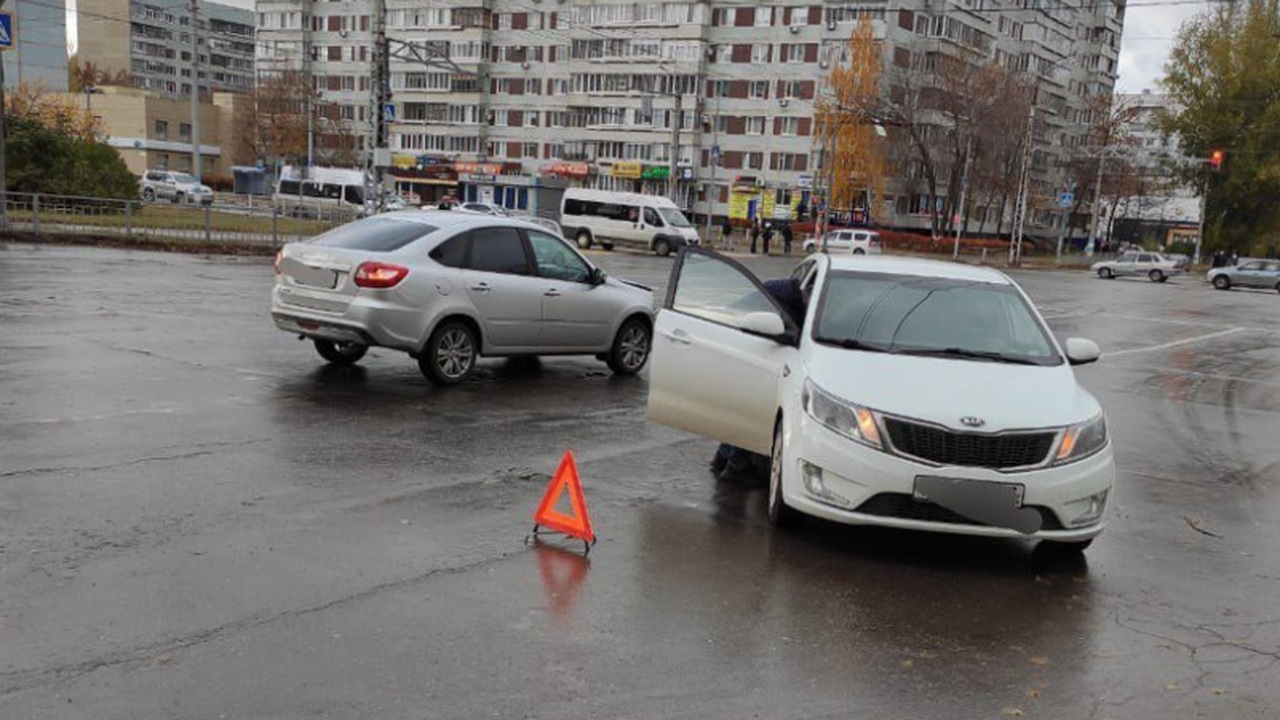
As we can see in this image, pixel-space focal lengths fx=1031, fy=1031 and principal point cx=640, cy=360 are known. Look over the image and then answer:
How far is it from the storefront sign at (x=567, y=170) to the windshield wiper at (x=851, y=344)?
79262 millimetres

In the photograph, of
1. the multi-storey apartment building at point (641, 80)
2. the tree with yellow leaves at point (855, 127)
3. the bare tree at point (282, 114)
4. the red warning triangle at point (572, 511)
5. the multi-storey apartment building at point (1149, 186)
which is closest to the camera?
the red warning triangle at point (572, 511)

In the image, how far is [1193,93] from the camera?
233 ft

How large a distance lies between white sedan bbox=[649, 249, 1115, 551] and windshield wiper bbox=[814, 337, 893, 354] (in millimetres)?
19

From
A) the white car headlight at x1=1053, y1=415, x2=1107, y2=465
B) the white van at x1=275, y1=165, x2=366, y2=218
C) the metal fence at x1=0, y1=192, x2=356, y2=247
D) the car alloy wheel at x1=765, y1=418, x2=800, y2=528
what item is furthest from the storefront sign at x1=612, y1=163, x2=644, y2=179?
the white car headlight at x1=1053, y1=415, x2=1107, y2=465

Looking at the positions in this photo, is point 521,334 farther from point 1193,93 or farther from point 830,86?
point 1193,93

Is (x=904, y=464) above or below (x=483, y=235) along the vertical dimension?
below

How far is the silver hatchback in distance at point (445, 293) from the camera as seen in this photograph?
9.73m

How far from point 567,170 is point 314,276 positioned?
3016 inches

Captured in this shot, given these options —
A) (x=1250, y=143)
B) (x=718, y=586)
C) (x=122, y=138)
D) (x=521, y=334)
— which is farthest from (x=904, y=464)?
(x=122, y=138)

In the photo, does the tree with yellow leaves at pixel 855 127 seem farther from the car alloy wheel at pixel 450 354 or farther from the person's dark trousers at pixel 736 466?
the person's dark trousers at pixel 736 466

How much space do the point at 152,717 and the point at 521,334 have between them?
7.36m

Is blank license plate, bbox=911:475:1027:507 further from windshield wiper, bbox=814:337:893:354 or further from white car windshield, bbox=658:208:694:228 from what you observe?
white car windshield, bbox=658:208:694:228

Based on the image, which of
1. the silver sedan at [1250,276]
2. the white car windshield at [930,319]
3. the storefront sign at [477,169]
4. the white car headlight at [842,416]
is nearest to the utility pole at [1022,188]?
the silver sedan at [1250,276]

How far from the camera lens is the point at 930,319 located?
680 centimetres
